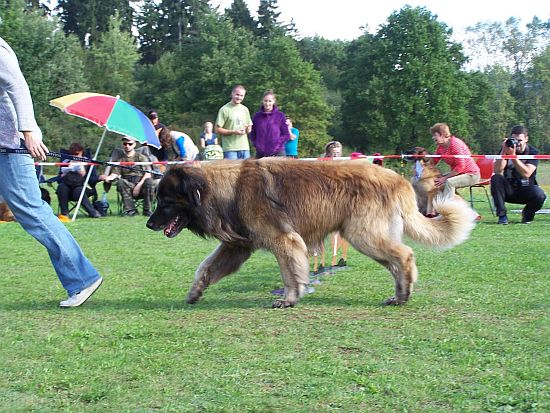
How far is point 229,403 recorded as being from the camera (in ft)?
10.1

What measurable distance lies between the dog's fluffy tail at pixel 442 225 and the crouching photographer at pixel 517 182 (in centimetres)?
599

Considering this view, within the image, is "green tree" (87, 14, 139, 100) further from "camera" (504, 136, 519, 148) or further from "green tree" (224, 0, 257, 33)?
"camera" (504, 136, 519, 148)

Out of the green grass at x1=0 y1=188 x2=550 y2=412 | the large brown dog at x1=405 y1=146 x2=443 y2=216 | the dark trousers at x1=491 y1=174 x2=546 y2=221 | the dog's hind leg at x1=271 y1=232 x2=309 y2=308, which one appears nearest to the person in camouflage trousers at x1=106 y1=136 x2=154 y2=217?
the large brown dog at x1=405 y1=146 x2=443 y2=216

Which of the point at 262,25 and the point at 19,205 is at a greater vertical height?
the point at 262,25

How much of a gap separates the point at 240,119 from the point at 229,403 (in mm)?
7627

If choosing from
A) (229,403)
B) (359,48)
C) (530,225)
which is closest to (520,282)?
(229,403)

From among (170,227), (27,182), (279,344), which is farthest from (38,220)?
(279,344)

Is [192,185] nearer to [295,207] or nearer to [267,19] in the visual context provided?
[295,207]

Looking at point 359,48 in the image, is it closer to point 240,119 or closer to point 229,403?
point 240,119

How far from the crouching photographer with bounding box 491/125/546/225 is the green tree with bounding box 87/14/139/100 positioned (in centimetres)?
4282

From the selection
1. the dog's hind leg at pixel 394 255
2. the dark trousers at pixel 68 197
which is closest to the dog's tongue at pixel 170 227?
the dog's hind leg at pixel 394 255

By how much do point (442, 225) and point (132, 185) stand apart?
9.13m

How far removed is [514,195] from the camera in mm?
11273

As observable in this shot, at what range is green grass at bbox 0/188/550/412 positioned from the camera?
3148mm
